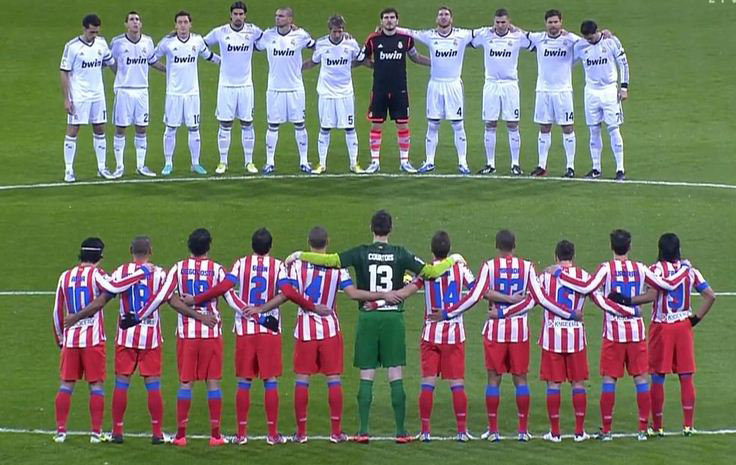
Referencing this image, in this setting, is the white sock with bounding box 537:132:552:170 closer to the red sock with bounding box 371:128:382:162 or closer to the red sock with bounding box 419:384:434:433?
the red sock with bounding box 371:128:382:162

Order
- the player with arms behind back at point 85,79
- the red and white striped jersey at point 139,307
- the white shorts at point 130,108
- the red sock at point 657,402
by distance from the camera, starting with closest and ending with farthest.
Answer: the red and white striped jersey at point 139,307 < the red sock at point 657,402 < the player with arms behind back at point 85,79 < the white shorts at point 130,108

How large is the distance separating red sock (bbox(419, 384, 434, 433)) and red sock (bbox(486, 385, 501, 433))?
1.86 feet

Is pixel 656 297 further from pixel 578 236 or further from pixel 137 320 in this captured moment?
pixel 578 236

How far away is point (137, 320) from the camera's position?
1585cm

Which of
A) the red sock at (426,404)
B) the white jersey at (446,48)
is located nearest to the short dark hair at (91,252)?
the red sock at (426,404)

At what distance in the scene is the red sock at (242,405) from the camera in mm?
15914

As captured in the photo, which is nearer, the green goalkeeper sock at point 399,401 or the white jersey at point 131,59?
the green goalkeeper sock at point 399,401

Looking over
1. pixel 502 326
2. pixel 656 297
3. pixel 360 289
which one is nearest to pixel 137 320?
pixel 360 289

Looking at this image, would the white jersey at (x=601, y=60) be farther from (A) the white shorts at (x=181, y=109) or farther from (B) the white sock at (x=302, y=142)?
(A) the white shorts at (x=181, y=109)

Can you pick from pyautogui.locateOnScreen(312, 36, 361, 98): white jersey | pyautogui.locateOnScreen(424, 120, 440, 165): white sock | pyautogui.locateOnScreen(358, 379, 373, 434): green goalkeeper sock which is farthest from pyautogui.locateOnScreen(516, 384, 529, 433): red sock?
pyautogui.locateOnScreen(312, 36, 361, 98): white jersey

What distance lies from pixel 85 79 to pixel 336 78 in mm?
4020

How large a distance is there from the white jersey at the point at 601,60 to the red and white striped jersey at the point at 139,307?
38.7 feet

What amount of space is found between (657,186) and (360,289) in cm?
1106

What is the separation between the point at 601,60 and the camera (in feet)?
84.7
